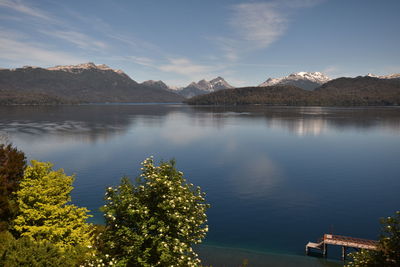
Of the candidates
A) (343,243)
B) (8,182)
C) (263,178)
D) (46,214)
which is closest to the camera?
(46,214)

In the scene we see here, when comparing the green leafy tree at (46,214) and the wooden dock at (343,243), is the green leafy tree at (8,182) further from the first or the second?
the wooden dock at (343,243)

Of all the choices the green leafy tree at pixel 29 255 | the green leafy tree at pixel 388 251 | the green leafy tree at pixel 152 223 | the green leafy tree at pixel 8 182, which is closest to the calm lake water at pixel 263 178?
the green leafy tree at pixel 8 182

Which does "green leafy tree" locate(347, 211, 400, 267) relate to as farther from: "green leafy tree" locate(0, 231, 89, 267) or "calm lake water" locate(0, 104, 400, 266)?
"green leafy tree" locate(0, 231, 89, 267)

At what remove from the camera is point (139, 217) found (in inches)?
871

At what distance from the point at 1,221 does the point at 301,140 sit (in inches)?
5145

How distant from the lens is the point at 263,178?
79.1 meters

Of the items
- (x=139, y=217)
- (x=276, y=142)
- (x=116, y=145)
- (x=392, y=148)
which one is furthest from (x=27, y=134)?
(x=392, y=148)

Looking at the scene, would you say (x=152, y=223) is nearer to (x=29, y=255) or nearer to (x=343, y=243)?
(x=29, y=255)

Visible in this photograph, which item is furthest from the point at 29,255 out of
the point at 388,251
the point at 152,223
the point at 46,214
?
the point at 388,251

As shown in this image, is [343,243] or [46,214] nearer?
[46,214]

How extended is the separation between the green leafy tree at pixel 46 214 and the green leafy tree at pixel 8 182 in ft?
3.79

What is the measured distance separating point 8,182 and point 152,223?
2472 centimetres

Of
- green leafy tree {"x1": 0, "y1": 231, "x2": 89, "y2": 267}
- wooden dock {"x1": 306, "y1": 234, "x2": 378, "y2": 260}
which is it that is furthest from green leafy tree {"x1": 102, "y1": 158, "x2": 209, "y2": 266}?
wooden dock {"x1": 306, "y1": 234, "x2": 378, "y2": 260}

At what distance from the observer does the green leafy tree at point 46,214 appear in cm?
2881
